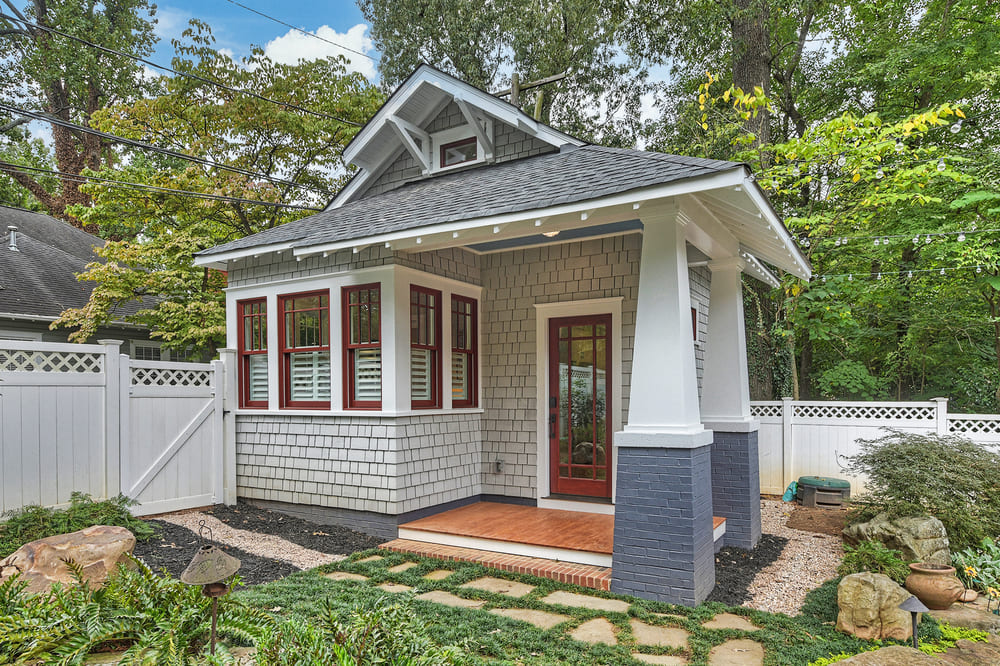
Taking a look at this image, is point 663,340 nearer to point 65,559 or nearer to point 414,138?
point 65,559

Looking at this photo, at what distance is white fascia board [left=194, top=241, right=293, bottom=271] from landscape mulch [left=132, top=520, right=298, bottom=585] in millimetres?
3089

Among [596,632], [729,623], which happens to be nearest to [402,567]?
[596,632]

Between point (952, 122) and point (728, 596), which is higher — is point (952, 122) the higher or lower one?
the higher one

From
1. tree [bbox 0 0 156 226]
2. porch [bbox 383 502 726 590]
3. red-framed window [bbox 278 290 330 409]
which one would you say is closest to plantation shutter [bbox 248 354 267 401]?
red-framed window [bbox 278 290 330 409]

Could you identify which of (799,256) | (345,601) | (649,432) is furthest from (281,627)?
(799,256)

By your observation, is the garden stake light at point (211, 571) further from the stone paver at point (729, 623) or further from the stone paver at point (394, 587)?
the stone paver at point (729, 623)

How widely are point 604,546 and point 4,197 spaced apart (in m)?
22.7

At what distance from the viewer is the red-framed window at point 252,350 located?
25.0 feet

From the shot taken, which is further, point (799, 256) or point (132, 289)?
point (132, 289)

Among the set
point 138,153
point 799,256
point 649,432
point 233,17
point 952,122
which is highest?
point 233,17

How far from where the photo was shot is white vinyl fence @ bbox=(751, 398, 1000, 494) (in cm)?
820

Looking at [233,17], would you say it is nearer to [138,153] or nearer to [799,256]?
[138,153]

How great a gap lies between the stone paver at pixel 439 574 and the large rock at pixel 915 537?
3.97m

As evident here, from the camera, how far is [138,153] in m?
16.7
